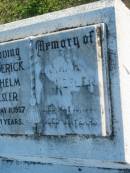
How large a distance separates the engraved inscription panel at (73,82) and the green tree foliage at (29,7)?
272 cm

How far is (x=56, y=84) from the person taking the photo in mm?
3555

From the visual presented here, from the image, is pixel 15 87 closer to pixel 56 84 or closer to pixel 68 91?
pixel 56 84

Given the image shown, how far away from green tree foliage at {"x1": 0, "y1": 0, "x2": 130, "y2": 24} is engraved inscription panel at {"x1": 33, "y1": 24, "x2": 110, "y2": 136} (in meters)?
2.72

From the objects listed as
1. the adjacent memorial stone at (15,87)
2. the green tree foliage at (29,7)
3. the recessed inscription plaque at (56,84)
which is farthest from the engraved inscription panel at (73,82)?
the green tree foliage at (29,7)

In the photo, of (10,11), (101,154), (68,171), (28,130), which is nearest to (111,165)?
(101,154)

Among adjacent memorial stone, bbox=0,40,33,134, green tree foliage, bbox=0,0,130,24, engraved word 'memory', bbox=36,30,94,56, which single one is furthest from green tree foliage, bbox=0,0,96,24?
engraved word 'memory', bbox=36,30,94,56

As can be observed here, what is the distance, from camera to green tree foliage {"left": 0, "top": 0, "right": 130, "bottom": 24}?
631cm

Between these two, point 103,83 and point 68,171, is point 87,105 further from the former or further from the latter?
point 68,171

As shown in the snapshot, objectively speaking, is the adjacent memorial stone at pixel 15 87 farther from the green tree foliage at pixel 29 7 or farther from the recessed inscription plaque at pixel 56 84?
the green tree foliage at pixel 29 7

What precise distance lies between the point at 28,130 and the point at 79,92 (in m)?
0.55

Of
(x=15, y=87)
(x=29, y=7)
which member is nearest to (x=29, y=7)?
(x=29, y=7)

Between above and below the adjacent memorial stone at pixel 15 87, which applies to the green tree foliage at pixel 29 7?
above

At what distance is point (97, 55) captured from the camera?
131 inches

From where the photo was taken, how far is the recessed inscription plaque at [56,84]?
11.0ft
